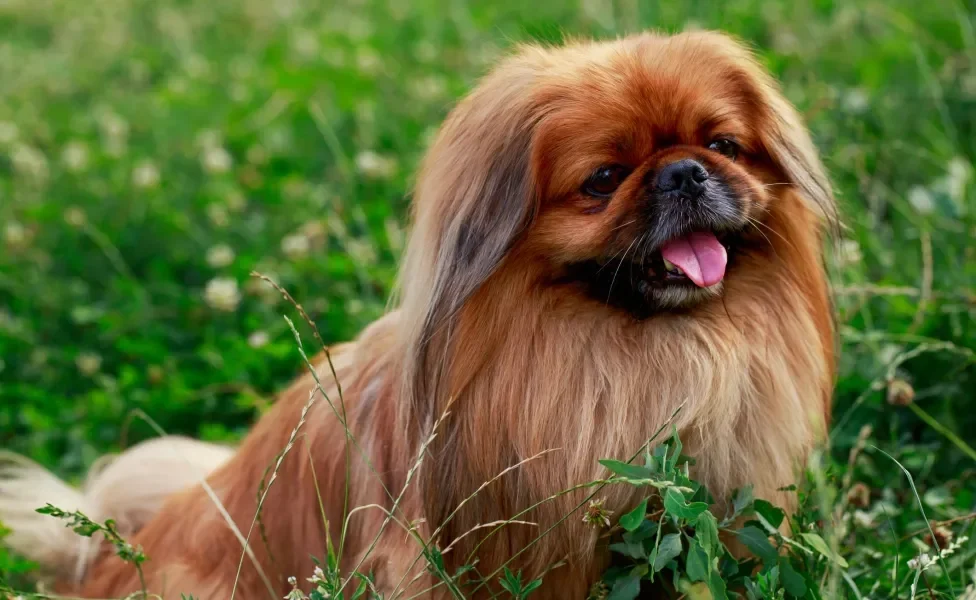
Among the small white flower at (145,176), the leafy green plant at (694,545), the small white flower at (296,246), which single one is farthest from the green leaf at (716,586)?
the small white flower at (145,176)

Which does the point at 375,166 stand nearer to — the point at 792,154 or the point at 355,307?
the point at 355,307

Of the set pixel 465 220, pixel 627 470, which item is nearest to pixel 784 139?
pixel 465 220

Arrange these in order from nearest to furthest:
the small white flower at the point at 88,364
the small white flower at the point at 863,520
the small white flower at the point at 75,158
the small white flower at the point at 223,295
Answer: the small white flower at the point at 863,520, the small white flower at the point at 223,295, the small white flower at the point at 88,364, the small white flower at the point at 75,158

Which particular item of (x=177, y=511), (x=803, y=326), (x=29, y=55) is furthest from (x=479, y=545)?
(x=29, y=55)

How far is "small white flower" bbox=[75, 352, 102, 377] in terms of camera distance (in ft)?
13.9

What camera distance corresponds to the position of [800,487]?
8.54 ft

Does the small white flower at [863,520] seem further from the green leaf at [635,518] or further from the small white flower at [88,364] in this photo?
the small white flower at [88,364]

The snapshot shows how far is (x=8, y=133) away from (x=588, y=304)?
14.7 feet

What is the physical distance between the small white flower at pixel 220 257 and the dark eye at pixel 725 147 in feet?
7.98

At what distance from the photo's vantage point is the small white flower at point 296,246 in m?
4.24

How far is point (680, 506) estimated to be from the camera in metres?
2.06

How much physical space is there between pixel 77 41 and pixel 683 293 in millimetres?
6173

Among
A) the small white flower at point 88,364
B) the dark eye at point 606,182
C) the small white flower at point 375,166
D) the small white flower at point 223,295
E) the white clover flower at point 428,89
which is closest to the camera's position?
the dark eye at point 606,182

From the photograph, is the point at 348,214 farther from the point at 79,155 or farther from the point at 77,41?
the point at 77,41
